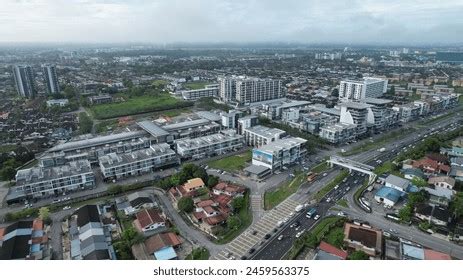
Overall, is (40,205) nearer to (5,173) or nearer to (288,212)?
(5,173)

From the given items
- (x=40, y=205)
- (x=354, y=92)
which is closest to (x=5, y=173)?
(x=40, y=205)


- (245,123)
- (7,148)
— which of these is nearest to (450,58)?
(245,123)

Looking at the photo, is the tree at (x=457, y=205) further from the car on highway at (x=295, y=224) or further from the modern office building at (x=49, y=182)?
the modern office building at (x=49, y=182)

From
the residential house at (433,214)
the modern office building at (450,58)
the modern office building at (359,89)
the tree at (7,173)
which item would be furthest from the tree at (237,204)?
the modern office building at (450,58)

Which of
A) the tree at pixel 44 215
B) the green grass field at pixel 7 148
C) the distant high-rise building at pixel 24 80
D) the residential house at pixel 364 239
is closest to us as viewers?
the residential house at pixel 364 239

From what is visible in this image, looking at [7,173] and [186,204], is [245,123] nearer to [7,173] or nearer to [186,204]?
[186,204]

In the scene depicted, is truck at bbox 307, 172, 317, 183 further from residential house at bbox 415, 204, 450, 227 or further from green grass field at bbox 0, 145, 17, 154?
green grass field at bbox 0, 145, 17, 154

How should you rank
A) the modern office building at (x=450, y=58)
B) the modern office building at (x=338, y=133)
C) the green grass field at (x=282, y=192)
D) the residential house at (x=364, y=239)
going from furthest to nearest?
the modern office building at (x=450, y=58), the modern office building at (x=338, y=133), the green grass field at (x=282, y=192), the residential house at (x=364, y=239)
